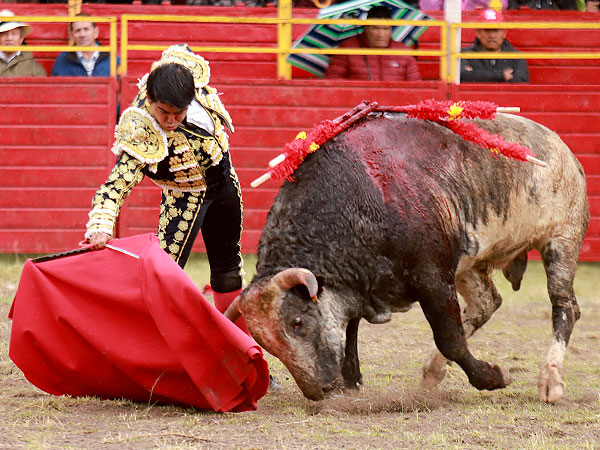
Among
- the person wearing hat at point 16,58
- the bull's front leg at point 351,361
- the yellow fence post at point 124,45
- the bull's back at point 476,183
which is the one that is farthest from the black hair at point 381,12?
the bull's front leg at point 351,361

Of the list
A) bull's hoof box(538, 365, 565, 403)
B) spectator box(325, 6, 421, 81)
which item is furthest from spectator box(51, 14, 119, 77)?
bull's hoof box(538, 365, 565, 403)

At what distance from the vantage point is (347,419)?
4164 mm

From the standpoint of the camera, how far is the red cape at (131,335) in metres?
4.20

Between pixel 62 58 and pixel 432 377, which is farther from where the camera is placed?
pixel 62 58

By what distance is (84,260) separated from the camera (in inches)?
172

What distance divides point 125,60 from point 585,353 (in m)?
4.31

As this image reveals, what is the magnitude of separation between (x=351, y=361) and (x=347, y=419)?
65 cm

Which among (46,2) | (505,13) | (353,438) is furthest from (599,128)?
(353,438)

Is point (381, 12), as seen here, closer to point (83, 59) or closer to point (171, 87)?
point (83, 59)

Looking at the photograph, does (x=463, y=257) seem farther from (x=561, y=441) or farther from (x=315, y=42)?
(x=315, y=42)

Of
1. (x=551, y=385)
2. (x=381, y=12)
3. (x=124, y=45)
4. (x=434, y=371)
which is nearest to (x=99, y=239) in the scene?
(x=434, y=371)

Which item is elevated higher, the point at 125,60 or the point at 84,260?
the point at 125,60

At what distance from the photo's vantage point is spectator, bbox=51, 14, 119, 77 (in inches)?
332

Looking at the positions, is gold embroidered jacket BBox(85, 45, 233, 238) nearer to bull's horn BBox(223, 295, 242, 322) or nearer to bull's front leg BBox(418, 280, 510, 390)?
bull's horn BBox(223, 295, 242, 322)
